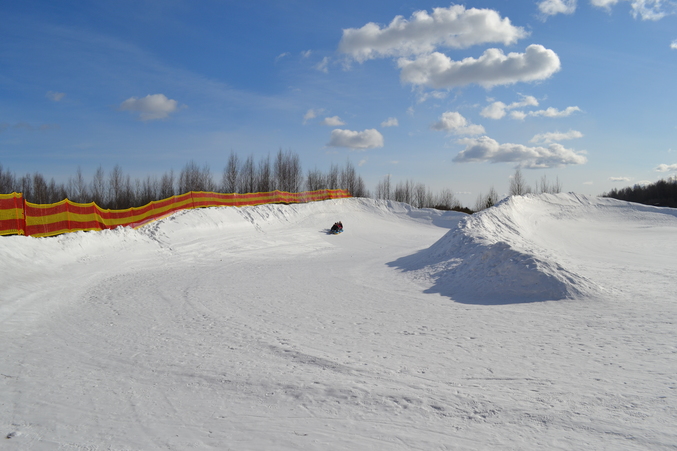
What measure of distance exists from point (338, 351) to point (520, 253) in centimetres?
769

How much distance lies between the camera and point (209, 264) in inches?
661

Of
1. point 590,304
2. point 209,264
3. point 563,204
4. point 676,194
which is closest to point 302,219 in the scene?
point 209,264

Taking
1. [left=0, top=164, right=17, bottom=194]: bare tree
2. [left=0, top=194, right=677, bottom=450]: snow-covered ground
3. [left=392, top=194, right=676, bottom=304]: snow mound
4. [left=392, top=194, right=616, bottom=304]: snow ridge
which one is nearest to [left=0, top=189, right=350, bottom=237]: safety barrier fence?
[left=0, top=194, right=677, bottom=450]: snow-covered ground

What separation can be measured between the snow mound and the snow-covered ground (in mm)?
92

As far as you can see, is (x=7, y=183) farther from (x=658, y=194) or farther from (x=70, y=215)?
(x=658, y=194)

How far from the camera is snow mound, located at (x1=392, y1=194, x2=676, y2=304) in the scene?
10.4 m

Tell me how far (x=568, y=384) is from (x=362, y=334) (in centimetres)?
352

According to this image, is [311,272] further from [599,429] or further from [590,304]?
[599,429]

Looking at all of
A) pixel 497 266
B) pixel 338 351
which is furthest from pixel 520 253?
pixel 338 351

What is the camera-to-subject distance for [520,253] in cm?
1163

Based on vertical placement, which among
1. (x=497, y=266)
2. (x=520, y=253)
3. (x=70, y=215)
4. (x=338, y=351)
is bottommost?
(x=338, y=351)

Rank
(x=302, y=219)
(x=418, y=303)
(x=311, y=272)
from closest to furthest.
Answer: (x=418, y=303) < (x=311, y=272) < (x=302, y=219)

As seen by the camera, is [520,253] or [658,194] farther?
[658,194]

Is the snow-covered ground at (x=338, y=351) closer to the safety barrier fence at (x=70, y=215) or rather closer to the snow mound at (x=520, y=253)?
the snow mound at (x=520, y=253)
